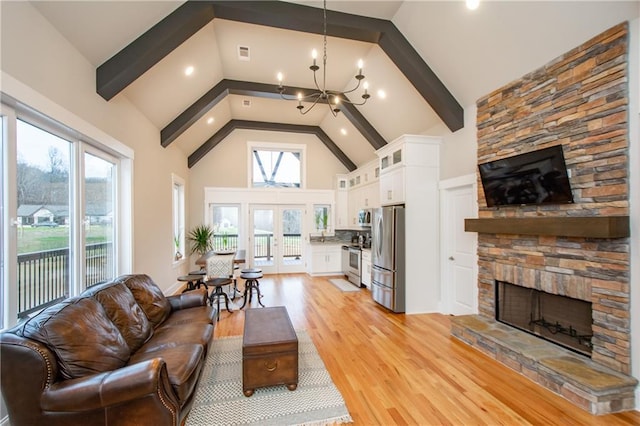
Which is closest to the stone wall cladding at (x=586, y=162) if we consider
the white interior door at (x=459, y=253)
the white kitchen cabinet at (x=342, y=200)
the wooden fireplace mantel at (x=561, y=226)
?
the wooden fireplace mantel at (x=561, y=226)

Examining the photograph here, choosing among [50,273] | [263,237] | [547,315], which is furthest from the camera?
[263,237]

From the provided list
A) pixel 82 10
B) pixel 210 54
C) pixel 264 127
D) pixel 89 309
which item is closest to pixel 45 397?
pixel 89 309

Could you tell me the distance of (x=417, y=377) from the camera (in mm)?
2750

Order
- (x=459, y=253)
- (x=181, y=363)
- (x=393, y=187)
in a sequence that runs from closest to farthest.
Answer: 1. (x=181, y=363)
2. (x=459, y=253)
3. (x=393, y=187)

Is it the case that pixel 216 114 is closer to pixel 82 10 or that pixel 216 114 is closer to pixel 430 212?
pixel 82 10

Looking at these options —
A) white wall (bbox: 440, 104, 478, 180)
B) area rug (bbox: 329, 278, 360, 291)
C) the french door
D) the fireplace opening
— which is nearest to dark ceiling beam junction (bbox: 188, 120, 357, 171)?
the french door

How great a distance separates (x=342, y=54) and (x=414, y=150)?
1.94 metres

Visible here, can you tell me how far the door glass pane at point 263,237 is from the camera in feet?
26.1

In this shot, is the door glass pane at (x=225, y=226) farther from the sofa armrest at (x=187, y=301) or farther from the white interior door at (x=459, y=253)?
the white interior door at (x=459, y=253)

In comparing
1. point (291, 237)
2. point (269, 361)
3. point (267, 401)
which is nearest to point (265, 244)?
point (291, 237)

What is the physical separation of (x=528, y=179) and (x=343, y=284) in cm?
456

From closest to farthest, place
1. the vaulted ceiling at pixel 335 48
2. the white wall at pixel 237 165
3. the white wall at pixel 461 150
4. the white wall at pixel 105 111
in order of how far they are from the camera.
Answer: the white wall at pixel 105 111, the vaulted ceiling at pixel 335 48, the white wall at pixel 461 150, the white wall at pixel 237 165

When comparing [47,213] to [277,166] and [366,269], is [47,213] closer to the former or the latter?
[366,269]

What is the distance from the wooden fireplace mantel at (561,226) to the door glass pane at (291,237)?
5209 mm
